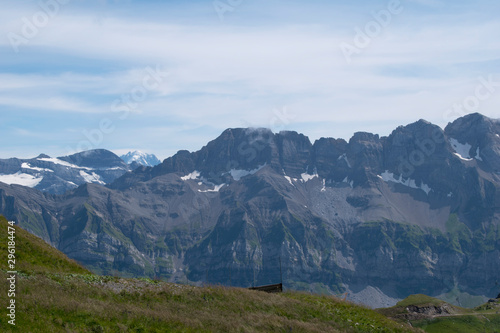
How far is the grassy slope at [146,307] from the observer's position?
A: 39250mm

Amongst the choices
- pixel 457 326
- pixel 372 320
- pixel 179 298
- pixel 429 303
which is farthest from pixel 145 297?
pixel 429 303

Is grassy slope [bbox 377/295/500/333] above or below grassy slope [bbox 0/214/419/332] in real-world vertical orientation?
below

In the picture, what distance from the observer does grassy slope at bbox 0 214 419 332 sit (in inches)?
1545

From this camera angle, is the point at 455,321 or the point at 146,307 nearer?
the point at 146,307

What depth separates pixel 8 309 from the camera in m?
38.0

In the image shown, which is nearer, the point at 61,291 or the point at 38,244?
the point at 61,291

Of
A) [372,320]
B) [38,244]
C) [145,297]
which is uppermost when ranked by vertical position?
[38,244]

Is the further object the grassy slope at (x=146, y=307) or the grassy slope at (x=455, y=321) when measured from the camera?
the grassy slope at (x=455, y=321)

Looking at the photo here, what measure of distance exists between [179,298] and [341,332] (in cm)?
1464

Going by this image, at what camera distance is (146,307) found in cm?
4453

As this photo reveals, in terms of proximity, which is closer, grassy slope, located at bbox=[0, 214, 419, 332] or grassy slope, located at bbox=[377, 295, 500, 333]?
grassy slope, located at bbox=[0, 214, 419, 332]

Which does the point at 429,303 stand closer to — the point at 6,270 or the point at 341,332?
the point at 341,332

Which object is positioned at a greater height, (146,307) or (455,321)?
(146,307)

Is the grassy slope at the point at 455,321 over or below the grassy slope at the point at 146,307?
below
